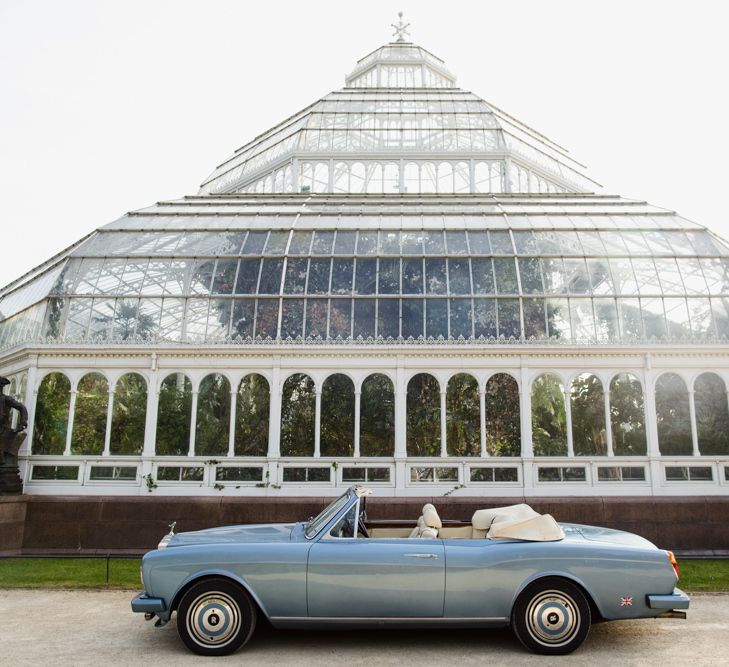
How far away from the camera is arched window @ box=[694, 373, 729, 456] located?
16.1 metres

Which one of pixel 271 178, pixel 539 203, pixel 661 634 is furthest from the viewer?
pixel 271 178

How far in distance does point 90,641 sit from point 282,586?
263 cm

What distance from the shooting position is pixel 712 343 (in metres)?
16.4

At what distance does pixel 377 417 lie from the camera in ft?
Answer: 53.5

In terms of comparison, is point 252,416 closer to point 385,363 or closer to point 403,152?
point 385,363

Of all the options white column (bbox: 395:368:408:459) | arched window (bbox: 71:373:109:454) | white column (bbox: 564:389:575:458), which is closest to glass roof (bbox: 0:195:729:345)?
white column (bbox: 395:368:408:459)

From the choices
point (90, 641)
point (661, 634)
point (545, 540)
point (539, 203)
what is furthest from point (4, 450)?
point (539, 203)

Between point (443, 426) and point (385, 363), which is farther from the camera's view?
→ point (385, 363)

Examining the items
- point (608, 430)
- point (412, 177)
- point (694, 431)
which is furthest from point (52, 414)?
point (694, 431)

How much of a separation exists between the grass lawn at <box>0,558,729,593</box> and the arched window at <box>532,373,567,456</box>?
12.2 feet

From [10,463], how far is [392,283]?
10456 mm

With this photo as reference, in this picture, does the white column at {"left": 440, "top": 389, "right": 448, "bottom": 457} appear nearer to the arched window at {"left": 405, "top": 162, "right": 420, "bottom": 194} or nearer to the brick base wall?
the brick base wall

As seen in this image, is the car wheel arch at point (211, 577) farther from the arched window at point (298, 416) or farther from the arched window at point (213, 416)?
the arched window at point (213, 416)

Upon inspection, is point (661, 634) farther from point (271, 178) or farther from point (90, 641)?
point (271, 178)
